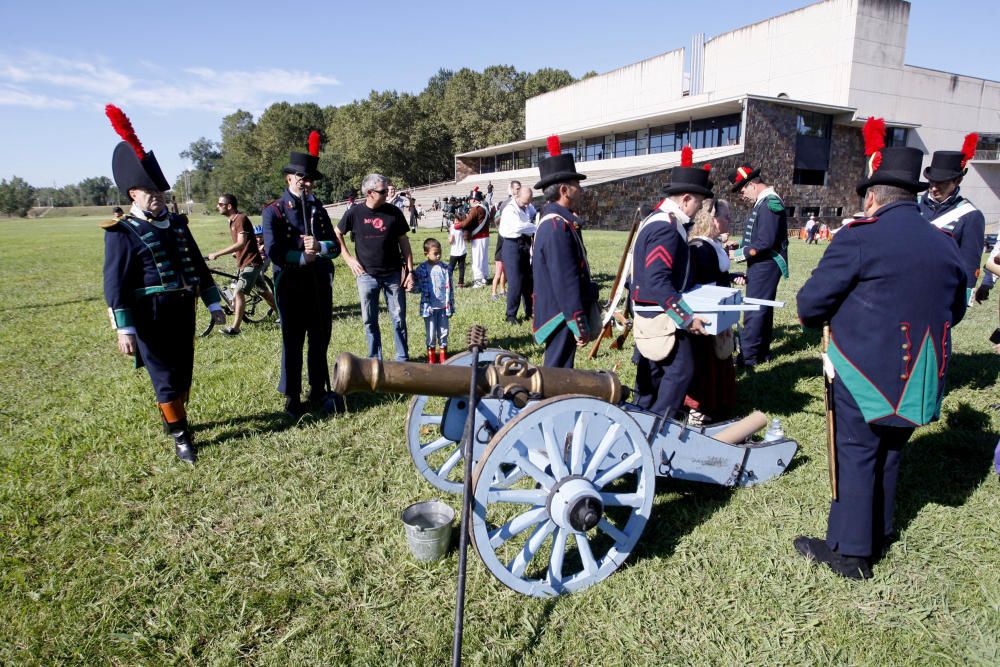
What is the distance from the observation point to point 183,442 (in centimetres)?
455

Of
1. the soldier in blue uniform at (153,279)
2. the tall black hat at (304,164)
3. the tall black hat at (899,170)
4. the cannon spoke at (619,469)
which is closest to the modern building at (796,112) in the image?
the tall black hat at (304,164)

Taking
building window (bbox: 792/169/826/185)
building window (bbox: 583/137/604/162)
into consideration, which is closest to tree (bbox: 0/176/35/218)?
building window (bbox: 583/137/604/162)

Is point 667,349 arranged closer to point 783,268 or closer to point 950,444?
point 950,444

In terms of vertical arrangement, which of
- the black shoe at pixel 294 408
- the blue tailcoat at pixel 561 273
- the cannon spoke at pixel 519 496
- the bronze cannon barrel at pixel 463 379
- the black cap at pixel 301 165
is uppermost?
the black cap at pixel 301 165

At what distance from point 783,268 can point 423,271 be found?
13.2 ft

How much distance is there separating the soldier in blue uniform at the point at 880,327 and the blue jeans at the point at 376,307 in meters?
4.14

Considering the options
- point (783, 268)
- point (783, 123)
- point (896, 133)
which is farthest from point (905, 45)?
point (783, 268)

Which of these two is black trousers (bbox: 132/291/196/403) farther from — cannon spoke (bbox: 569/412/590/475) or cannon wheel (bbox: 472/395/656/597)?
cannon spoke (bbox: 569/412/590/475)

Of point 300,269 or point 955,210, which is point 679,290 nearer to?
point 300,269

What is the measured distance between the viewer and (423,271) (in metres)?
6.65

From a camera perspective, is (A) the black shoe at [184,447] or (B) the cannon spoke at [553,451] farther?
(A) the black shoe at [184,447]

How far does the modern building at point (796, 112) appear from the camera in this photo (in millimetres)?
31062

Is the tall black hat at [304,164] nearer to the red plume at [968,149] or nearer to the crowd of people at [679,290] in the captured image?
the crowd of people at [679,290]

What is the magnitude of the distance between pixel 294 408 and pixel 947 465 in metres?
5.29
